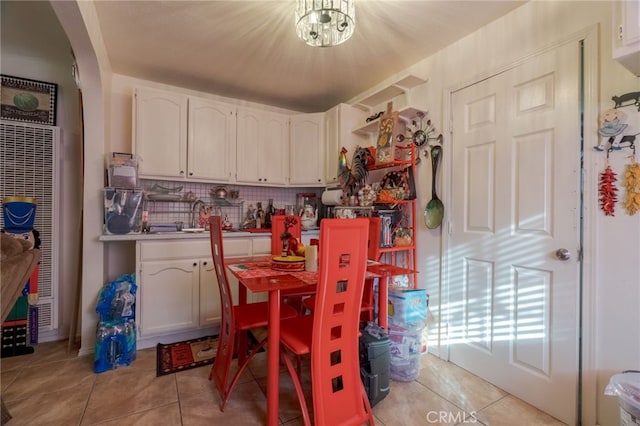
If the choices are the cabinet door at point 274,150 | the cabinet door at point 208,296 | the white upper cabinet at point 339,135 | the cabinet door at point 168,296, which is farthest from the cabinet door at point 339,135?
the cabinet door at point 168,296

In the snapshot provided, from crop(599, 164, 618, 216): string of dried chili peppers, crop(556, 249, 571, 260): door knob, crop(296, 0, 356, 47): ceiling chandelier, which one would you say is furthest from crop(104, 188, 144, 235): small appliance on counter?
crop(599, 164, 618, 216): string of dried chili peppers

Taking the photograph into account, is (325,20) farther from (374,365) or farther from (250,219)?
(250,219)

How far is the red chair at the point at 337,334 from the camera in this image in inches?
53.2

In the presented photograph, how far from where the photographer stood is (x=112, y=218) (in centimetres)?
234

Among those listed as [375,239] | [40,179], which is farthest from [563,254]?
[40,179]

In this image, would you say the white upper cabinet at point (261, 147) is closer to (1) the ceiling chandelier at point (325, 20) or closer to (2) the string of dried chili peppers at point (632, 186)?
(1) the ceiling chandelier at point (325, 20)

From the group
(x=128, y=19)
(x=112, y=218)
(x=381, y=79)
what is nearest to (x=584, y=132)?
(x=381, y=79)

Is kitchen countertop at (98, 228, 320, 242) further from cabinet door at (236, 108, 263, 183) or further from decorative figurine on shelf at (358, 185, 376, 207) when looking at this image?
decorative figurine on shelf at (358, 185, 376, 207)

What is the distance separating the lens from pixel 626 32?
1.21 meters

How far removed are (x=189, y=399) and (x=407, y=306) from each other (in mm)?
1560

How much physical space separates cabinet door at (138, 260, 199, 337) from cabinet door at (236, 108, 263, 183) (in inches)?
43.2

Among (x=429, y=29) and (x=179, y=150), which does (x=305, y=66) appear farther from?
(x=179, y=150)

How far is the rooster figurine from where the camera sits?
289 cm

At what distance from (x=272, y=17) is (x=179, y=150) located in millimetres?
1536
